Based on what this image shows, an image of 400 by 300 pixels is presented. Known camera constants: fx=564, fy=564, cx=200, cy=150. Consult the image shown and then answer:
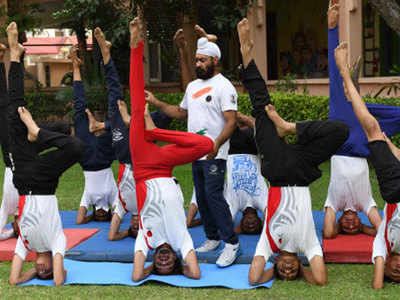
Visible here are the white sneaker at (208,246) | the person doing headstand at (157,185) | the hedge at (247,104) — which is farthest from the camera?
the hedge at (247,104)

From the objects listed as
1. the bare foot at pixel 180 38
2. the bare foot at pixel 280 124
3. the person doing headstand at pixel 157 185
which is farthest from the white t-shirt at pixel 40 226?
the bare foot at pixel 180 38

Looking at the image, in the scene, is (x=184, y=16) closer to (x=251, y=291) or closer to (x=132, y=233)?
(x=132, y=233)

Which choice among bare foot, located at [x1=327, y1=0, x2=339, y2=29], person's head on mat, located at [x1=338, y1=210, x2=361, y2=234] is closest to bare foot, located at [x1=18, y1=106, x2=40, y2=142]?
bare foot, located at [x1=327, y1=0, x2=339, y2=29]

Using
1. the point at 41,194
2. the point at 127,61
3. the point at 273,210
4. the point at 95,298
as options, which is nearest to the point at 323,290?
the point at 273,210

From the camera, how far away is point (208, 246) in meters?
6.07

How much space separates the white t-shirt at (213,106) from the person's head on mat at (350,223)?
170cm

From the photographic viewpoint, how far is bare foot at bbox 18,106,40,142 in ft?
17.4

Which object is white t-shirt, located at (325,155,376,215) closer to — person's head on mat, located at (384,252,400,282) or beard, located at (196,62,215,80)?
person's head on mat, located at (384,252,400,282)

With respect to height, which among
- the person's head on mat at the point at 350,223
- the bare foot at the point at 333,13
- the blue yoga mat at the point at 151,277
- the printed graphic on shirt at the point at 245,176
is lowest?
the blue yoga mat at the point at 151,277

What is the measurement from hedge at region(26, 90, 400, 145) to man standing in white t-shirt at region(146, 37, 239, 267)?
5.76 m

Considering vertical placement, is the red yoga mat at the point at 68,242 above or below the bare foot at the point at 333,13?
below

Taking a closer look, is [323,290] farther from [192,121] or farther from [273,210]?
[192,121]

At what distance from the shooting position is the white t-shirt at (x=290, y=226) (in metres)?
5.10

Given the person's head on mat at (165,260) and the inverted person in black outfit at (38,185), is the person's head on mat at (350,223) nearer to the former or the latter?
the person's head on mat at (165,260)
